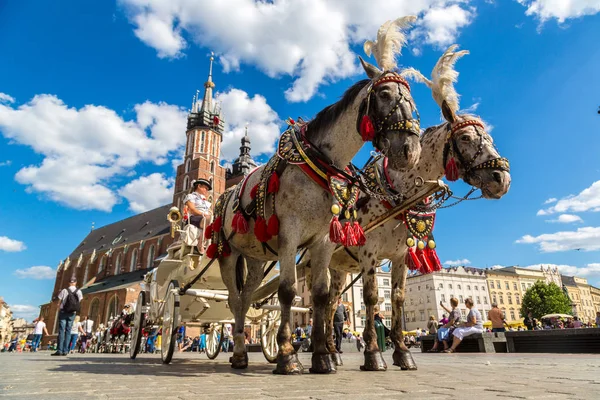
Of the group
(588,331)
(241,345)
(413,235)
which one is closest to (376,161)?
(413,235)

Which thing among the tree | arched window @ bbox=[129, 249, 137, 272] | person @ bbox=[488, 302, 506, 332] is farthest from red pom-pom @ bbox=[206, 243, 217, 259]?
the tree

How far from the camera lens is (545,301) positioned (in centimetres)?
5919

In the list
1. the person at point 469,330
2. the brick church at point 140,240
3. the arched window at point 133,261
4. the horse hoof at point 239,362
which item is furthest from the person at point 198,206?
the arched window at point 133,261

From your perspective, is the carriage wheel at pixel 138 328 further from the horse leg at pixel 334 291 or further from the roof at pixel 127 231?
the roof at pixel 127 231

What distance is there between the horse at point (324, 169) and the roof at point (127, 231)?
53447 millimetres

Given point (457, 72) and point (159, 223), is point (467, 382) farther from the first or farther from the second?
point (159, 223)

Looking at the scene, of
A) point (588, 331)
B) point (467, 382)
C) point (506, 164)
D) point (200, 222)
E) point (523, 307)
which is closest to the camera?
point (467, 382)

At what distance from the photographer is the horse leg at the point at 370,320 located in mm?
4035

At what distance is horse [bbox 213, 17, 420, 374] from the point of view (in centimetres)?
343

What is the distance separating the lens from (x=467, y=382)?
276cm

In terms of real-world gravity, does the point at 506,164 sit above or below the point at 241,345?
above

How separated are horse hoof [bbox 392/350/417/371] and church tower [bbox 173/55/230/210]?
48290mm

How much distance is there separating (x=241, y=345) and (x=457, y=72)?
4.20 metres

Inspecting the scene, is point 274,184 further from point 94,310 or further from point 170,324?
point 94,310
